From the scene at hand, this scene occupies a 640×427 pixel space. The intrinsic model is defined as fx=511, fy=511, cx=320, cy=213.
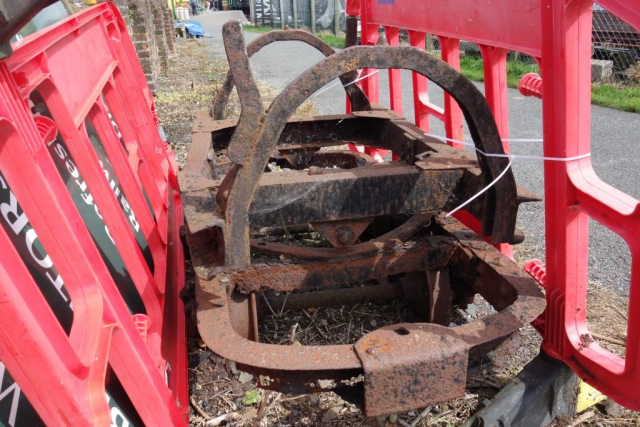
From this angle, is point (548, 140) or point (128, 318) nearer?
point (128, 318)

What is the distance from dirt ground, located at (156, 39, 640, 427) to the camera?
215cm

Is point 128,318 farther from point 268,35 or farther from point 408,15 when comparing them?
point 408,15

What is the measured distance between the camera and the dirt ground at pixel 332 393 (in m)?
2.15

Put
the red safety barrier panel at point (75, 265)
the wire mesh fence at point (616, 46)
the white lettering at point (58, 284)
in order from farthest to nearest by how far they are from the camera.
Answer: the wire mesh fence at point (616, 46)
the white lettering at point (58, 284)
the red safety barrier panel at point (75, 265)

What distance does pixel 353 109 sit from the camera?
326 cm

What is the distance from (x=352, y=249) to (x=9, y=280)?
145 cm

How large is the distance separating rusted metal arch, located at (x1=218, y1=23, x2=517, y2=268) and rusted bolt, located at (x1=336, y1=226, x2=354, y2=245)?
0.56m

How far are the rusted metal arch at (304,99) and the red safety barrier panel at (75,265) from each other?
41cm

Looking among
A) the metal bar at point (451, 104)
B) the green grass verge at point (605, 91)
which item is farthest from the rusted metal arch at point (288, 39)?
the green grass verge at point (605, 91)

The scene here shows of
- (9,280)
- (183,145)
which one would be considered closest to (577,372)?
(9,280)

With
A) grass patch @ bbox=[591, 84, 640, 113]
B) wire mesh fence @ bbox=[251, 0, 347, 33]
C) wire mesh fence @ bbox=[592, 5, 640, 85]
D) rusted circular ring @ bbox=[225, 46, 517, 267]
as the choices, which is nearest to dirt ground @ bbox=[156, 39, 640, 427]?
rusted circular ring @ bbox=[225, 46, 517, 267]

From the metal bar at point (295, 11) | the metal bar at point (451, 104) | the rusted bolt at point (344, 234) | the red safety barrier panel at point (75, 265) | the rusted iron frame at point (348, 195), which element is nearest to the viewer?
the red safety barrier panel at point (75, 265)

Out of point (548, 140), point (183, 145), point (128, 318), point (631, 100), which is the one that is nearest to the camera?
point (128, 318)

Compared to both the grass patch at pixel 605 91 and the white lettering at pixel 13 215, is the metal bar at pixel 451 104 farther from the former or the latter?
the grass patch at pixel 605 91
